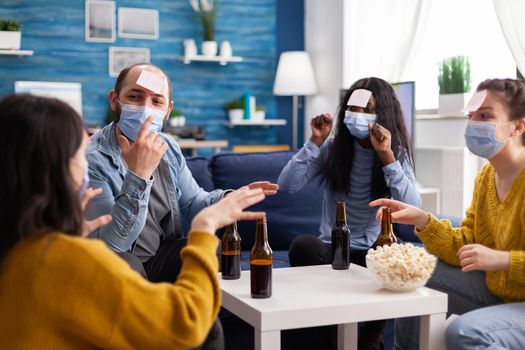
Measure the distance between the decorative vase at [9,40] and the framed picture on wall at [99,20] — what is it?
59 centimetres

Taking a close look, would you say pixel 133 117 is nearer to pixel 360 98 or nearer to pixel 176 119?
pixel 360 98

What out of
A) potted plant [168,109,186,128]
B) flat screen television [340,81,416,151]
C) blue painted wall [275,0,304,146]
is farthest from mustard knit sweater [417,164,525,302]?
blue painted wall [275,0,304,146]

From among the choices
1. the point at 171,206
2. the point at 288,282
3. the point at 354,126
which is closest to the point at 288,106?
the point at 354,126

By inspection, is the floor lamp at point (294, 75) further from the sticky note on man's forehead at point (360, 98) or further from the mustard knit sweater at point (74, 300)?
the mustard knit sweater at point (74, 300)

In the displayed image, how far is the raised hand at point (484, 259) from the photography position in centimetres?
178

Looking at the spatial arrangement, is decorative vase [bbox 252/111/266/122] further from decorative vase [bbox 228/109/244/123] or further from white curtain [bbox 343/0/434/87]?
white curtain [bbox 343/0/434/87]

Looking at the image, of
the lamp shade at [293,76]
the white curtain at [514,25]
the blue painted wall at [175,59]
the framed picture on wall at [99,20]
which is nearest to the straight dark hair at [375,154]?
the white curtain at [514,25]

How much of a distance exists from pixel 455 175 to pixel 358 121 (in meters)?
1.48

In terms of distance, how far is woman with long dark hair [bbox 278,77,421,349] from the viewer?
8.52ft

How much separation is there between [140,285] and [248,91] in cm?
492

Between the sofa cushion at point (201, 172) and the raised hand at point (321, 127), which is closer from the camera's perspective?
the raised hand at point (321, 127)

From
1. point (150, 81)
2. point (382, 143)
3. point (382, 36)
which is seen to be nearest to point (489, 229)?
point (382, 143)

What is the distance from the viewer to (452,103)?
4000 millimetres

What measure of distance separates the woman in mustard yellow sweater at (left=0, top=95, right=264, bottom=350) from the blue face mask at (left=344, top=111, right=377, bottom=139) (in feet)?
5.26
